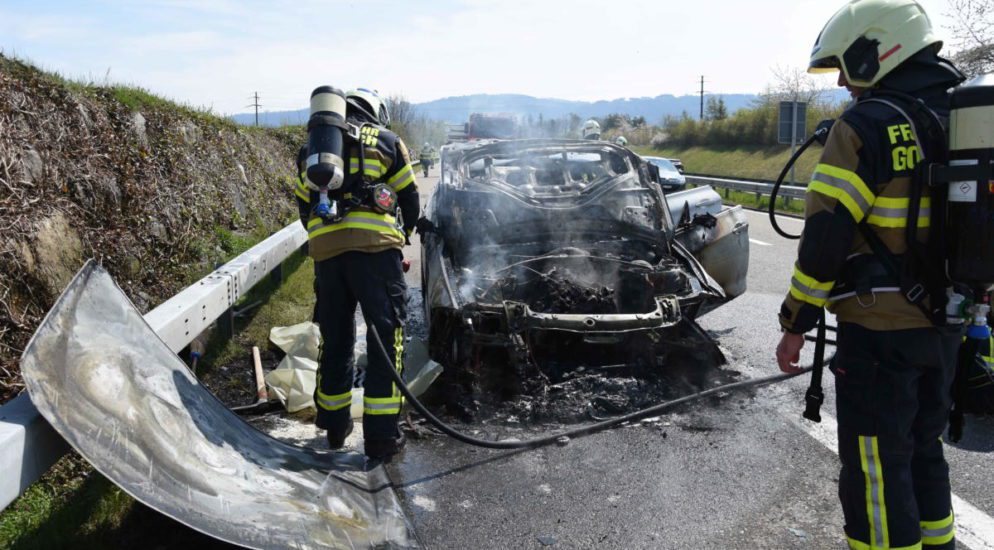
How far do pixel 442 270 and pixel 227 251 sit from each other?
136 inches

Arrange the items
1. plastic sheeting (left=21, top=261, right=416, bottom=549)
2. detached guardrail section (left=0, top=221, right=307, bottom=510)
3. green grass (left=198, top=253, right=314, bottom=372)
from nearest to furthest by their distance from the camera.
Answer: detached guardrail section (left=0, top=221, right=307, bottom=510)
plastic sheeting (left=21, top=261, right=416, bottom=549)
green grass (left=198, top=253, right=314, bottom=372)

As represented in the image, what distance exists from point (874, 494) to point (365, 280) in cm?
266

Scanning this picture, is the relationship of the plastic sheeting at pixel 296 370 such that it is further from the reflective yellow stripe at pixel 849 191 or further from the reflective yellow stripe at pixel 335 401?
the reflective yellow stripe at pixel 849 191

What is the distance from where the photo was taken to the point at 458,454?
4234mm

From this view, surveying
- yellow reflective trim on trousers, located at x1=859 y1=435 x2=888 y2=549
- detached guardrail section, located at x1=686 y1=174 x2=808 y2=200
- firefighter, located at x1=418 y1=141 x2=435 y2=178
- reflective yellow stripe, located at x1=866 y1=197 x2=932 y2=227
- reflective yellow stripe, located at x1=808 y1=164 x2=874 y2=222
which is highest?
firefighter, located at x1=418 y1=141 x2=435 y2=178

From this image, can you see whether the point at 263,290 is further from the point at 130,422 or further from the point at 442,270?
the point at 130,422

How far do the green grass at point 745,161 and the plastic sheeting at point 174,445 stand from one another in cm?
3010

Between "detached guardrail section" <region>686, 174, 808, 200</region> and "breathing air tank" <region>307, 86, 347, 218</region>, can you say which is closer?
"breathing air tank" <region>307, 86, 347, 218</region>

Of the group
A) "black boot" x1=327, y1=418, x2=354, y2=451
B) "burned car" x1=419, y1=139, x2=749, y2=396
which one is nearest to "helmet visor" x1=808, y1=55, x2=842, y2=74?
"burned car" x1=419, y1=139, x2=749, y2=396

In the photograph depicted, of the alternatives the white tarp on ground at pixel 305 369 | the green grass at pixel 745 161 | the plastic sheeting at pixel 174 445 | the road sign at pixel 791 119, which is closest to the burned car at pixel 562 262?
the white tarp on ground at pixel 305 369

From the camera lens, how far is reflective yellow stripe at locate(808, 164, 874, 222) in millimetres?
2594

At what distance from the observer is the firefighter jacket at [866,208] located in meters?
2.59

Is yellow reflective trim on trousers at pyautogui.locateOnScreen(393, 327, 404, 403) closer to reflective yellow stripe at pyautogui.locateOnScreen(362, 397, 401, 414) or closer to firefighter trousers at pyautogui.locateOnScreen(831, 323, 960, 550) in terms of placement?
reflective yellow stripe at pyautogui.locateOnScreen(362, 397, 401, 414)

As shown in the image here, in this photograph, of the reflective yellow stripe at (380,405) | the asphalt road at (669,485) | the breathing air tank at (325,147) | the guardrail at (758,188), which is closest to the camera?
the asphalt road at (669,485)
